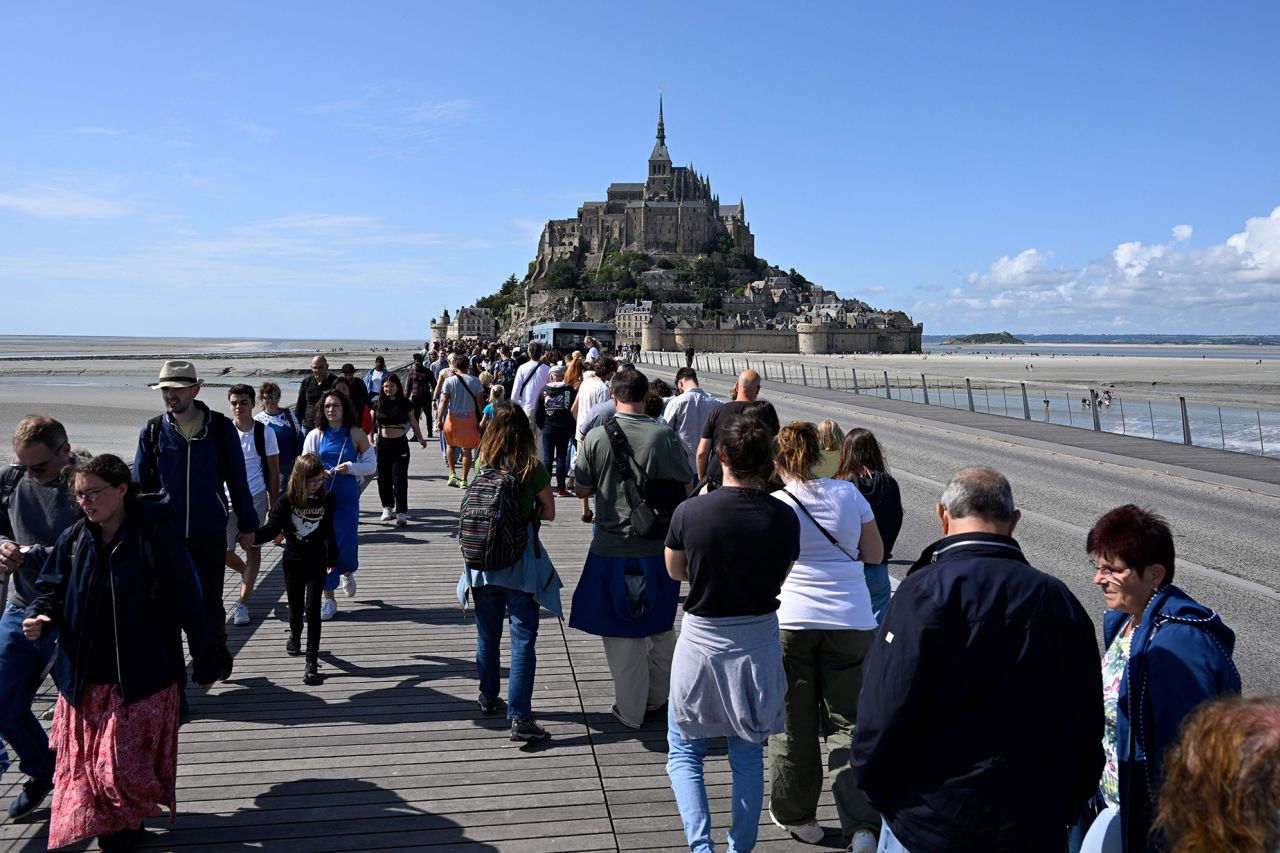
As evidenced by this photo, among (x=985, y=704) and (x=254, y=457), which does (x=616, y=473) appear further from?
(x=254, y=457)

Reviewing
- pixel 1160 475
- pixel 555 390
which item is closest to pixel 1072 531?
pixel 1160 475

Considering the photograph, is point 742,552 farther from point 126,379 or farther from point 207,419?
point 126,379

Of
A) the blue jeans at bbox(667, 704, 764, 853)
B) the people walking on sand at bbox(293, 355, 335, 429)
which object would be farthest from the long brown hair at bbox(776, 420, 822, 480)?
the people walking on sand at bbox(293, 355, 335, 429)

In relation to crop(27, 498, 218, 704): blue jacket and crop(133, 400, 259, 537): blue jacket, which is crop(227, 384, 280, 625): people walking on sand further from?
crop(27, 498, 218, 704): blue jacket

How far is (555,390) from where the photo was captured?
484 inches

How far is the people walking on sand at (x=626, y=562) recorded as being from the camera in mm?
5180

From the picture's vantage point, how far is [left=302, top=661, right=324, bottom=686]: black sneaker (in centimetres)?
582

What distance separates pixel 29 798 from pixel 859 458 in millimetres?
4544

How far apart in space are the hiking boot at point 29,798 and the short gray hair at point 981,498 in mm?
4064

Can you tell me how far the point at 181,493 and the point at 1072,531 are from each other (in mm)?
9144

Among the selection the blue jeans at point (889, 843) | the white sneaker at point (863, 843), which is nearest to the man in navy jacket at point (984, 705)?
the blue jeans at point (889, 843)

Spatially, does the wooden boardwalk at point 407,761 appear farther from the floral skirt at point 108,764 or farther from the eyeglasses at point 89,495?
the eyeglasses at point 89,495

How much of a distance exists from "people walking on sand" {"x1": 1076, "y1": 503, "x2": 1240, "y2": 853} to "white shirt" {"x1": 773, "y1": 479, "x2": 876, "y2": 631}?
1.28 meters

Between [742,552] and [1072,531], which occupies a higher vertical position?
[742,552]
